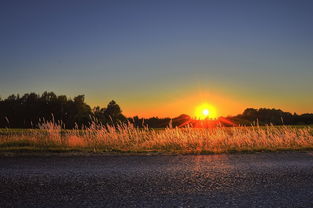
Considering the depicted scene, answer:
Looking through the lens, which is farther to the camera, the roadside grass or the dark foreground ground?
the roadside grass

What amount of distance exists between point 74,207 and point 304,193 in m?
3.92

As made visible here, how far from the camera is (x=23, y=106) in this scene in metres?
88.8

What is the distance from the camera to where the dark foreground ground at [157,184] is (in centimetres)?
536

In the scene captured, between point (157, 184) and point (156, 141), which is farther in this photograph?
point (156, 141)

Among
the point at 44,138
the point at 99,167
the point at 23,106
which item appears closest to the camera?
the point at 99,167

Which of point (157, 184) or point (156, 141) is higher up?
point (156, 141)

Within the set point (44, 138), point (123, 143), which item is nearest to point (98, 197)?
point (123, 143)

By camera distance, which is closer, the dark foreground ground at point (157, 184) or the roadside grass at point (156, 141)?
the dark foreground ground at point (157, 184)

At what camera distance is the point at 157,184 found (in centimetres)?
661

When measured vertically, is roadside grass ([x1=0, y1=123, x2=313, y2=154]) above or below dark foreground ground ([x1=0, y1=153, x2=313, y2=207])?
above

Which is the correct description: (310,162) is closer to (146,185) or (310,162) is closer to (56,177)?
(146,185)

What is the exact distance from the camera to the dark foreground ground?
17.6 ft

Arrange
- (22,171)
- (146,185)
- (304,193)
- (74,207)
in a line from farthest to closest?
1. (22,171)
2. (146,185)
3. (304,193)
4. (74,207)

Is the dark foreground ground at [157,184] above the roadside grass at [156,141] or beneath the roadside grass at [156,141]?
beneath
